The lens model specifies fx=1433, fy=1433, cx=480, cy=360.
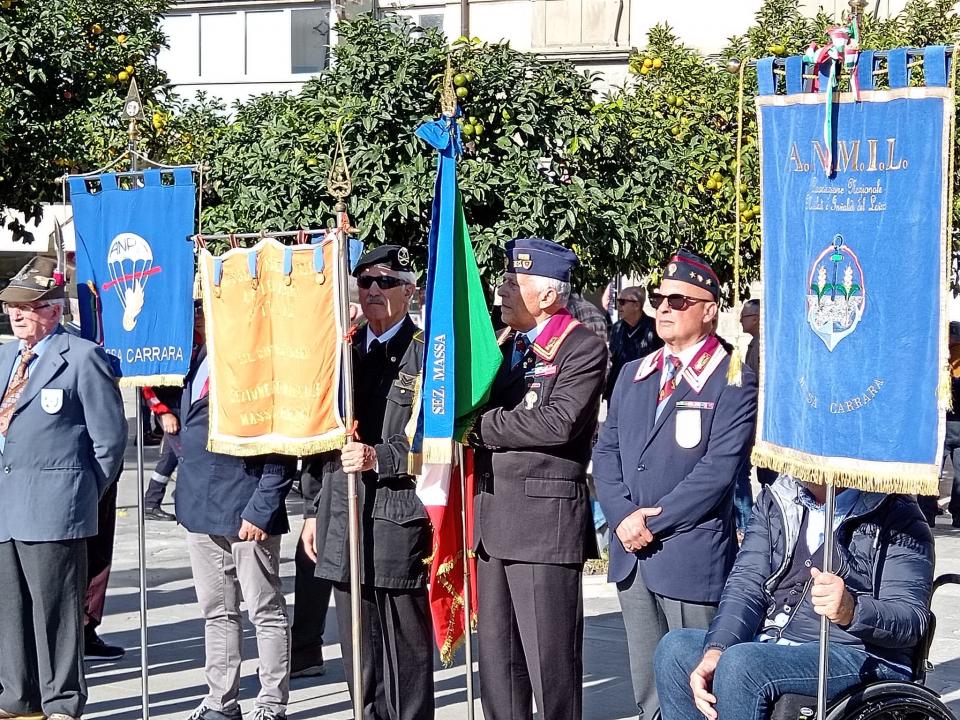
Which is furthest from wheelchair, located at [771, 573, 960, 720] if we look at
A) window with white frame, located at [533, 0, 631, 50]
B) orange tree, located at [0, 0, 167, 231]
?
window with white frame, located at [533, 0, 631, 50]

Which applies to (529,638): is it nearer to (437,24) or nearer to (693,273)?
(693,273)

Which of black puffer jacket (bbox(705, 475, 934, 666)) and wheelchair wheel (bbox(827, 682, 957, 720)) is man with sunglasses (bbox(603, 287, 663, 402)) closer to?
black puffer jacket (bbox(705, 475, 934, 666))

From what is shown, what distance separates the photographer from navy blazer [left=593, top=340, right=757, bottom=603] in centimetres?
526

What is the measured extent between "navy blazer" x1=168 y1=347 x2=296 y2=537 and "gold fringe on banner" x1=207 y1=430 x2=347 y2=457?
0.45 ft

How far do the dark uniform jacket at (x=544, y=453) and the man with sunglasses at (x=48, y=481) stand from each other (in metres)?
1.76

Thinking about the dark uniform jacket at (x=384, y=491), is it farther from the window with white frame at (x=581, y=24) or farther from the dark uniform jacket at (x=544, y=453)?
the window with white frame at (x=581, y=24)

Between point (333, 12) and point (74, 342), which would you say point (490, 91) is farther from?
point (333, 12)

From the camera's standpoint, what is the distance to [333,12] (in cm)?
2695

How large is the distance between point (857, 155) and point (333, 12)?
2396 cm

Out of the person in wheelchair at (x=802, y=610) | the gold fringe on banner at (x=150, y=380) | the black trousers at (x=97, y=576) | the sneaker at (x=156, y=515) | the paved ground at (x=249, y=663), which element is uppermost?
the gold fringe on banner at (x=150, y=380)

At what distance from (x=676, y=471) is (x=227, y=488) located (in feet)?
6.86

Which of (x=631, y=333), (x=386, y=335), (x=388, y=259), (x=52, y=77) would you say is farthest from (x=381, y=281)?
(x=52, y=77)

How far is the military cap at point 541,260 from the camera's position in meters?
5.64

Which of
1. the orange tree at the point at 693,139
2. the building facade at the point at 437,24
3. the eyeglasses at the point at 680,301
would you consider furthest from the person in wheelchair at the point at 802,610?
the building facade at the point at 437,24
